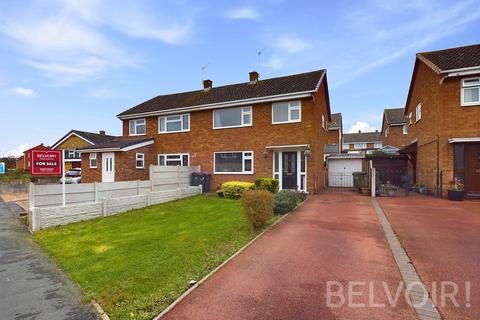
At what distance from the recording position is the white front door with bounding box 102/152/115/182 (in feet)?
60.3

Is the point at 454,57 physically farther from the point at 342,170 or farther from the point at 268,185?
the point at 268,185

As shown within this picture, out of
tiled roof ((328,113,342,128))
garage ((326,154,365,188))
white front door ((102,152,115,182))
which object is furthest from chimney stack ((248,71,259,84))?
tiled roof ((328,113,342,128))

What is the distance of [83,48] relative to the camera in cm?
1305

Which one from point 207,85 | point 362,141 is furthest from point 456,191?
point 362,141

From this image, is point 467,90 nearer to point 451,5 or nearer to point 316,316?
point 451,5

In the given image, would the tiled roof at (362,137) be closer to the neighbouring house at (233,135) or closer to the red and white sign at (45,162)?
the neighbouring house at (233,135)

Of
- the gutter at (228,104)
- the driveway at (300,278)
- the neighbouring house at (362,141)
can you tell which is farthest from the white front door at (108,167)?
the neighbouring house at (362,141)

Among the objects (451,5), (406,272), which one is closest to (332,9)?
(451,5)

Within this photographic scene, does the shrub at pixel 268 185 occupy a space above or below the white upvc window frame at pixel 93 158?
below

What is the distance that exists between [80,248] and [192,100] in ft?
50.5

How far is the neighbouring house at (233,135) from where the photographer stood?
50.8 ft

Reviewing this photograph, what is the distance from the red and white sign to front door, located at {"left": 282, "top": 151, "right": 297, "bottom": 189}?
1108cm

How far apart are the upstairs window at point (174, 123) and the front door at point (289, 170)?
7619mm

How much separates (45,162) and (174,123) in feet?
35.8
